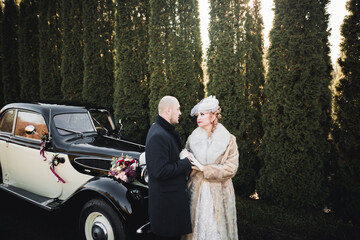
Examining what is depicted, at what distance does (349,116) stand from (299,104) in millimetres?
854

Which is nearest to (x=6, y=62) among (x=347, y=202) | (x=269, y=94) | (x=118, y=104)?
(x=118, y=104)

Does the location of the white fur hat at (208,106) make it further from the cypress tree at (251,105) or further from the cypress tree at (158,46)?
the cypress tree at (158,46)

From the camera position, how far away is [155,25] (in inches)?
259

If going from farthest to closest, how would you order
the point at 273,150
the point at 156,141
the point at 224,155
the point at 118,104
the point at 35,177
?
the point at 118,104 < the point at 273,150 < the point at 35,177 < the point at 224,155 < the point at 156,141

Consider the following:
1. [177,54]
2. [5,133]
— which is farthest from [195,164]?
[177,54]

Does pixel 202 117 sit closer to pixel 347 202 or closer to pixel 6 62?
pixel 347 202

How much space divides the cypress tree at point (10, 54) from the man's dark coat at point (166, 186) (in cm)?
1483

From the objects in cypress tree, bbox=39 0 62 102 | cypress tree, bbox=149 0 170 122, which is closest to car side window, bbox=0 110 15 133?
cypress tree, bbox=149 0 170 122

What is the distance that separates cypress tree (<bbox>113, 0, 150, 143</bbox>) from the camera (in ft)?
23.9

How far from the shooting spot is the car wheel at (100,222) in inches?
104

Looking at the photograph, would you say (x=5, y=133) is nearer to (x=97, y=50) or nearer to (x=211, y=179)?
(x=211, y=179)

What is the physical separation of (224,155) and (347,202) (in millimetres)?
3283

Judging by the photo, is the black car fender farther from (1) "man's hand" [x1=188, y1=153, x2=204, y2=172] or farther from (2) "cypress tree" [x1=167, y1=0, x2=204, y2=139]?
(2) "cypress tree" [x1=167, y1=0, x2=204, y2=139]

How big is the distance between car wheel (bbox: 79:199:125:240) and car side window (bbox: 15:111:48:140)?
1727 mm
